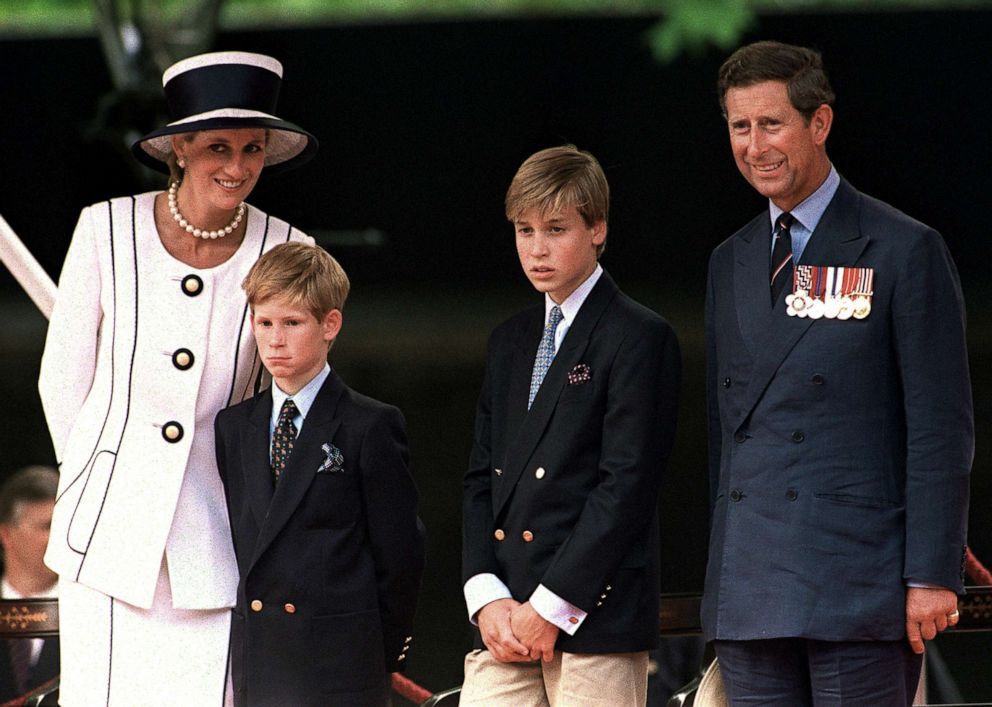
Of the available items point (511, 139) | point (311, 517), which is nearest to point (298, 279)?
point (311, 517)

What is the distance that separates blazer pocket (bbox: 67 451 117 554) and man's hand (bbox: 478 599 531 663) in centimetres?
76

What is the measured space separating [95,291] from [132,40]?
14.4ft

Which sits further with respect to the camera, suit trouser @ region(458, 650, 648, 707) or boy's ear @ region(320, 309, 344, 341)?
boy's ear @ region(320, 309, 344, 341)

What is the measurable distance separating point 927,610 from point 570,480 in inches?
26.8

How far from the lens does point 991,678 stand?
6434mm

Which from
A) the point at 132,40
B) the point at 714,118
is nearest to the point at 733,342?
the point at 132,40

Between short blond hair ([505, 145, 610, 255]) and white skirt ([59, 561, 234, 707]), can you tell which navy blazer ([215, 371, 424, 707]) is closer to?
white skirt ([59, 561, 234, 707])

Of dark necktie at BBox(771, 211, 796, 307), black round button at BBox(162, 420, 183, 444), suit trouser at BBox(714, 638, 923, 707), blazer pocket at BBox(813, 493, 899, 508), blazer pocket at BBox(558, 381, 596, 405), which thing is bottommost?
suit trouser at BBox(714, 638, 923, 707)

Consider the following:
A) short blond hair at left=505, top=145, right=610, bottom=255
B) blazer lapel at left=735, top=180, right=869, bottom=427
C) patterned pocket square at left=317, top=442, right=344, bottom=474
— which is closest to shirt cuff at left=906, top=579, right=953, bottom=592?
blazer lapel at left=735, top=180, right=869, bottom=427

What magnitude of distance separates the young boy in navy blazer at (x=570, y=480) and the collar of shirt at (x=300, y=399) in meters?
0.35

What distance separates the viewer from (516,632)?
317cm

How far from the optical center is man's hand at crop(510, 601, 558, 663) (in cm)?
314

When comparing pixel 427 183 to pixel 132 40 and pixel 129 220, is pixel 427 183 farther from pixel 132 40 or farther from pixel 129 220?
pixel 129 220

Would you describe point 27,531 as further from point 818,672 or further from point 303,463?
point 818,672
